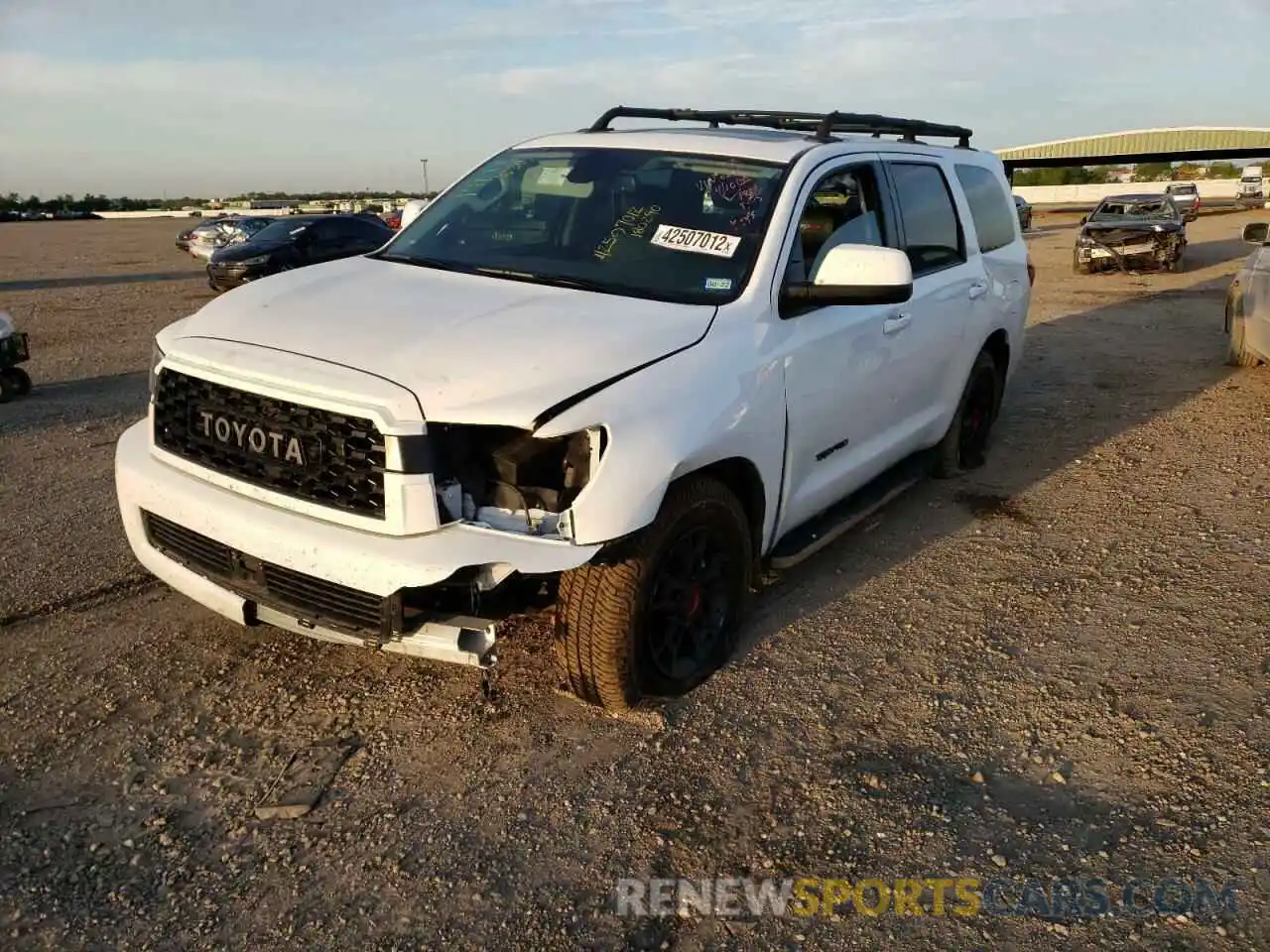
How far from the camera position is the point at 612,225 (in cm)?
405

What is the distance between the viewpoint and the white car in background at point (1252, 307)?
8773 mm

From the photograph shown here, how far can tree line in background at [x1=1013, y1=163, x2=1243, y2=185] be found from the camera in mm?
79000

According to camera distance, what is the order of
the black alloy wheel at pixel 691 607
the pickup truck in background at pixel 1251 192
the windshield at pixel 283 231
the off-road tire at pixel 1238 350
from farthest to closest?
the pickup truck in background at pixel 1251 192 → the windshield at pixel 283 231 → the off-road tire at pixel 1238 350 → the black alloy wheel at pixel 691 607

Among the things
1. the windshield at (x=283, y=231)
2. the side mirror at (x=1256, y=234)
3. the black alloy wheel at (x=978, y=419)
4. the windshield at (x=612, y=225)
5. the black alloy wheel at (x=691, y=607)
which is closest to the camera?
the black alloy wheel at (x=691, y=607)

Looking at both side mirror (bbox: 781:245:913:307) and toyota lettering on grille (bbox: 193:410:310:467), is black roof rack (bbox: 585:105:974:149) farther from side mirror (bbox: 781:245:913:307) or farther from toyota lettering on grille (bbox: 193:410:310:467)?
toyota lettering on grille (bbox: 193:410:310:467)

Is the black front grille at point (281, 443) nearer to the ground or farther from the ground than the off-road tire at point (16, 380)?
farther from the ground

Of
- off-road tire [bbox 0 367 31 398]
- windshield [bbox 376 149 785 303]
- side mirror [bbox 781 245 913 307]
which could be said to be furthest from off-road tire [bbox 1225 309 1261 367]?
off-road tire [bbox 0 367 31 398]

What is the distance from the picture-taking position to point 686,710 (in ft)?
11.6

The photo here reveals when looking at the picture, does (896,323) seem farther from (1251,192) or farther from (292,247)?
(1251,192)

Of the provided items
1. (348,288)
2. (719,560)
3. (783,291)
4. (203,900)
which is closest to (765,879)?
(719,560)

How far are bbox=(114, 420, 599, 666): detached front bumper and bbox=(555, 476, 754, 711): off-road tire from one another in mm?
237

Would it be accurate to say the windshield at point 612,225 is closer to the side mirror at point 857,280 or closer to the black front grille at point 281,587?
the side mirror at point 857,280

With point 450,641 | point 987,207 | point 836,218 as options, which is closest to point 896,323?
point 836,218

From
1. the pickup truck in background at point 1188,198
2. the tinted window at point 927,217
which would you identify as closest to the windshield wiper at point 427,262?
the tinted window at point 927,217
